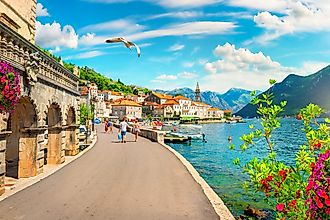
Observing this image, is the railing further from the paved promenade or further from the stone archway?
the paved promenade

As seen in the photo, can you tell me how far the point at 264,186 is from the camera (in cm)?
520

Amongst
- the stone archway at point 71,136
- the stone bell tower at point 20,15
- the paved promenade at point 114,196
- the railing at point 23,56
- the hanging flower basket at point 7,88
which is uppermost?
the stone bell tower at point 20,15

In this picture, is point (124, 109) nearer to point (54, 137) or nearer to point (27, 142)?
point (54, 137)

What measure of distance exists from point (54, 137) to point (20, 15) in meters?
6.50

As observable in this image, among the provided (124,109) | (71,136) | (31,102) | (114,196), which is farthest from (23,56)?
(124,109)

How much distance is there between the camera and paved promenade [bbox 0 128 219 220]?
8609 millimetres

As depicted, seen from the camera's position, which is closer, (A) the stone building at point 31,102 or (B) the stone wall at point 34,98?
(B) the stone wall at point 34,98

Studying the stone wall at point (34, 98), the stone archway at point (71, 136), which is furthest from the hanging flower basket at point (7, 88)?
the stone archway at point (71, 136)

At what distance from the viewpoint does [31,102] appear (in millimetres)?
13367

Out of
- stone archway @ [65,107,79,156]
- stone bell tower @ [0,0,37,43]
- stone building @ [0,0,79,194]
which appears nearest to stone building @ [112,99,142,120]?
stone archway @ [65,107,79,156]

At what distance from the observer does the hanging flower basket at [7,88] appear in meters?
9.63

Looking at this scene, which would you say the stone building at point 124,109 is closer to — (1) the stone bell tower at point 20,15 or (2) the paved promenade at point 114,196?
(1) the stone bell tower at point 20,15

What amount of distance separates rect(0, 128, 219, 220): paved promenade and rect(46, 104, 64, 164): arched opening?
1.70 metres

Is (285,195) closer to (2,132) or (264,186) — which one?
(264,186)
